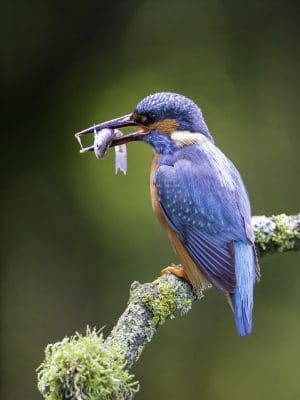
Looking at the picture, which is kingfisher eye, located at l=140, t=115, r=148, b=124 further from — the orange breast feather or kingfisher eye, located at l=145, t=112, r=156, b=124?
the orange breast feather

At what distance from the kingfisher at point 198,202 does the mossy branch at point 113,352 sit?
138 millimetres

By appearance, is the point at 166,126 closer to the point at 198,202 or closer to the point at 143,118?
the point at 143,118

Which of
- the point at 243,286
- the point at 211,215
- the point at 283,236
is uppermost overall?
the point at 211,215

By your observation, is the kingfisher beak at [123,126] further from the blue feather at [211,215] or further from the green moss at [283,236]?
the green moss at [283,236]

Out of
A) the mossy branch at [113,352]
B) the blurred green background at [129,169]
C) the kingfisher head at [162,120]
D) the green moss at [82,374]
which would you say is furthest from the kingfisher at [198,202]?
the blurred green background at [129,169]

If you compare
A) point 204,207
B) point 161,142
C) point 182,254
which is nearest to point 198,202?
point 204,207

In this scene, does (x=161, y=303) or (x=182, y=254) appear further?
(x=182, y=254)

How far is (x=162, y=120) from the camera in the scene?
2973mm

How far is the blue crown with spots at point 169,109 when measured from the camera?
2951 millimetres

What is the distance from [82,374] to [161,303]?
66 cm

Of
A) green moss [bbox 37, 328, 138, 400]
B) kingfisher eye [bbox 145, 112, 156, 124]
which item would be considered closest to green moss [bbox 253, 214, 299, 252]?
kingfisher eye [bbox 145, 112, 156, 124]

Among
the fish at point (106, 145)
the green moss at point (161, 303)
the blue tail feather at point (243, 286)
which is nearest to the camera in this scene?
the green moss at point (161, 303)

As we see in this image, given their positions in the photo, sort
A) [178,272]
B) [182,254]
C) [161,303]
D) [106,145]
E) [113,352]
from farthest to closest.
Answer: [106,145]
[182,254]
[178,272]
[161,303]
[113,352]

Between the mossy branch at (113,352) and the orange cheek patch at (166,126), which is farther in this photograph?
the orange cheek patch at (166,126)
